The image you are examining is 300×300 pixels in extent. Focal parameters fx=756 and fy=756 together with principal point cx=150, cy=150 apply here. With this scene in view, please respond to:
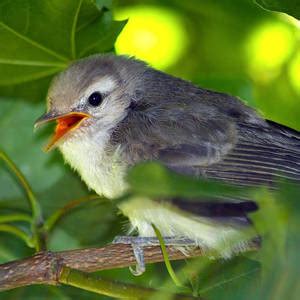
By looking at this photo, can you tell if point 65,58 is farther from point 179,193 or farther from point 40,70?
point 179,193

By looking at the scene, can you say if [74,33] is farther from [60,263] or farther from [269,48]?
[269,48]

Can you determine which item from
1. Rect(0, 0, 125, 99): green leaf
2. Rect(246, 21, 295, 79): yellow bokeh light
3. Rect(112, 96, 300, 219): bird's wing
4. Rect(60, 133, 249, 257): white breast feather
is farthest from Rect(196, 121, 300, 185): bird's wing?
Rect(246, 21, 295, 79): yellow bokeh light

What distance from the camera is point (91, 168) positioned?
221 centimetres

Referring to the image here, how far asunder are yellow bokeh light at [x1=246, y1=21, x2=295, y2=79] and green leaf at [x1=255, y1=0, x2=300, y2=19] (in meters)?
1.03

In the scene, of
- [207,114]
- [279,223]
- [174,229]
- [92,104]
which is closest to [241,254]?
[174,229]

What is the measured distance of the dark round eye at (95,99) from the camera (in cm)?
229

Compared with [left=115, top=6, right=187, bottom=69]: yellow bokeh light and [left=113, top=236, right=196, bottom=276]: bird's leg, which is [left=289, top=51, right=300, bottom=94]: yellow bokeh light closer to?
[left=115, top=6, right=187, bottom=69]: yellow bokeh light

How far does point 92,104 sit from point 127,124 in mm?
137

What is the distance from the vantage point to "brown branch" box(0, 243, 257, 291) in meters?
1.87

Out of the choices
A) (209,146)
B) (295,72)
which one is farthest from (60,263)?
(295,72)

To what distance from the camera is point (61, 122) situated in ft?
7.48

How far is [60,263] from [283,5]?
82 centimetres

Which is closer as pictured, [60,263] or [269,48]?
[60,263]

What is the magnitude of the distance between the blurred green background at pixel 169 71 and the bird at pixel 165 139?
17 centimetres
